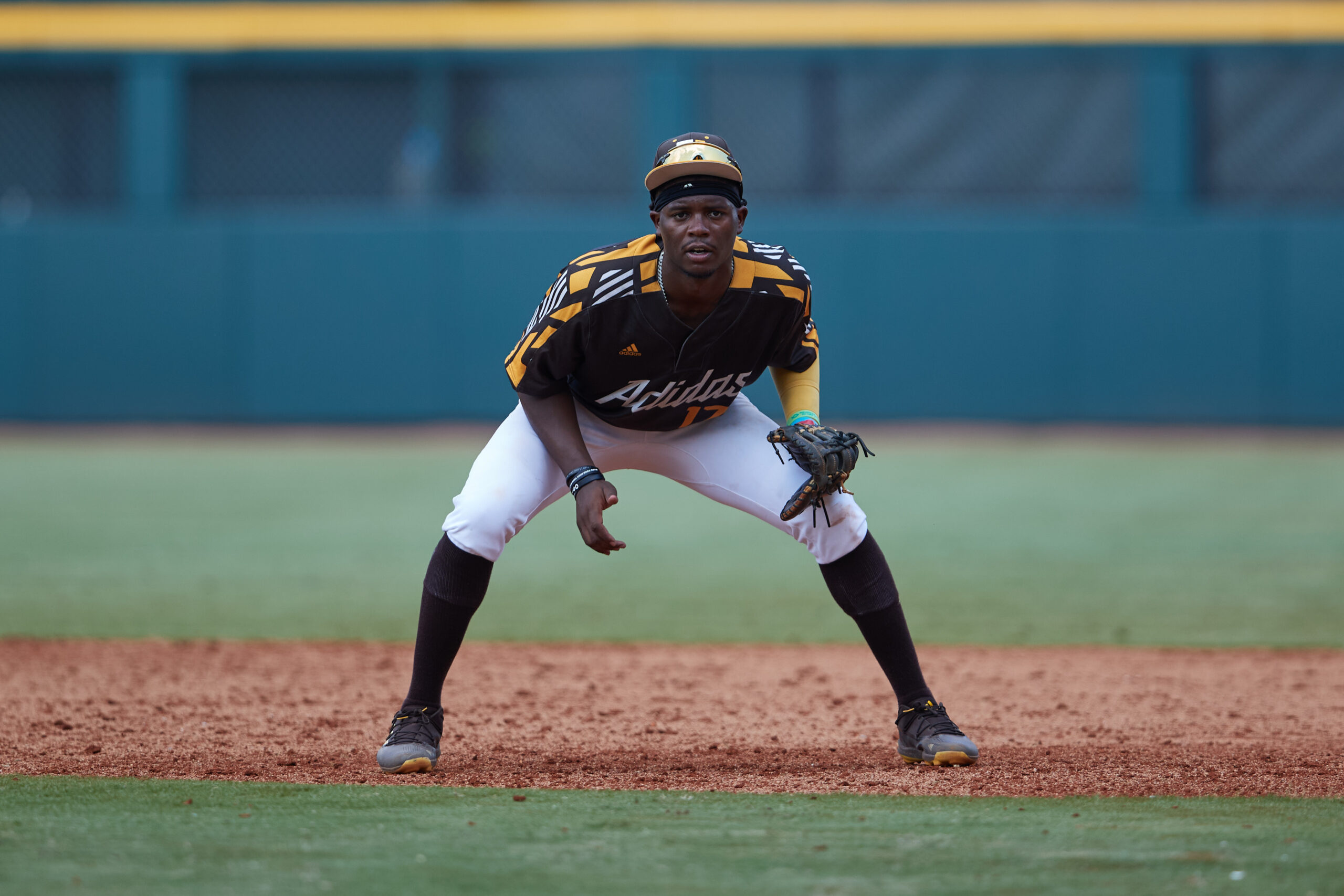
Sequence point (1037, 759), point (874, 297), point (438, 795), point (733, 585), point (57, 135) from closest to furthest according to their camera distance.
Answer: point (438, 795) < point (1037, 759) < point (733, 585) < point (874, 297) < point (57, 135)

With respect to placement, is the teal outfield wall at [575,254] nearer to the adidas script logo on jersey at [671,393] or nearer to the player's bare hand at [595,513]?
the adidas script logo on jersey at [671,393]

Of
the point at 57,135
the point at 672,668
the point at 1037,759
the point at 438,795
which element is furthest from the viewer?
the point at 57,135

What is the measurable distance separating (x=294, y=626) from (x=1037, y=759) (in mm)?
3384

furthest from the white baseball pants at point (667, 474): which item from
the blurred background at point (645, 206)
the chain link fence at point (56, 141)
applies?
the chain link fence at point (56, 141)

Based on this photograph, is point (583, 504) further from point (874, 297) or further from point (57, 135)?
point (57, 135)

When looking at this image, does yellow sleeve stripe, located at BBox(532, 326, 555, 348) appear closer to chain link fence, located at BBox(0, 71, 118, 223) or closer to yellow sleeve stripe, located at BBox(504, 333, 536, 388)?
yellow sleeve stripe, located at BBox(504, 333, 536, 388)

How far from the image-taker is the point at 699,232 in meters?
3.57

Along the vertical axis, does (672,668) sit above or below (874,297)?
below

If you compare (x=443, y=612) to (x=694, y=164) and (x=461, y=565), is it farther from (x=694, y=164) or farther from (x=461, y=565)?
(x=694, y=164)

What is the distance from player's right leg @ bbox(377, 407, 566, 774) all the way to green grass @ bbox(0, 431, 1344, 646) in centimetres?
218

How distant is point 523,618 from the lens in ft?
20.7

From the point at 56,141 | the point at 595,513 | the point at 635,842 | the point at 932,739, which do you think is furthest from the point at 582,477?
the point at 56,141

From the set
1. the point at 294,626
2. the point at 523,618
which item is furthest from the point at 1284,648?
the point at 294,626

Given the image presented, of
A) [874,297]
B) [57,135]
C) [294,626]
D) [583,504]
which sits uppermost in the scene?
[57,135]
